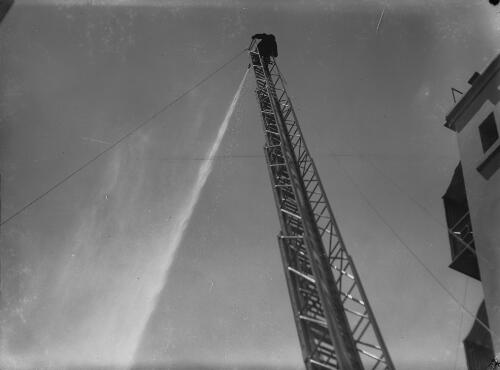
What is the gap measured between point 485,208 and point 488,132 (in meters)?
3.42

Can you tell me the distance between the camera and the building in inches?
586

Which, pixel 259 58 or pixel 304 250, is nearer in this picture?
pixel 304 250

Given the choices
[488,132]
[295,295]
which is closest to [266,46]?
[488,132]

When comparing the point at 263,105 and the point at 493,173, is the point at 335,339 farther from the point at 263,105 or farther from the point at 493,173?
the point at 263,105

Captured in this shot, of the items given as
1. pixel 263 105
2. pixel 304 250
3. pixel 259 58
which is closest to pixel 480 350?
pixel 304 250

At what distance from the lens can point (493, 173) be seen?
52.3ft

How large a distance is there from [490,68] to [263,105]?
8859 mm

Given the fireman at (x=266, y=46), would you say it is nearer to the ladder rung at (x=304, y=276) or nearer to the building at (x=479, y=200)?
the building at (x=479, y=200)

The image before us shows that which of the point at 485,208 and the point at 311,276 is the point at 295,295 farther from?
the point at 485,208

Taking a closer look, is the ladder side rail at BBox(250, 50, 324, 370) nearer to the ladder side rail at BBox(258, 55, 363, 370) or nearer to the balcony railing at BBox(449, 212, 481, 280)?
the ladder side rail at BBox(258, 55, 363, 370)

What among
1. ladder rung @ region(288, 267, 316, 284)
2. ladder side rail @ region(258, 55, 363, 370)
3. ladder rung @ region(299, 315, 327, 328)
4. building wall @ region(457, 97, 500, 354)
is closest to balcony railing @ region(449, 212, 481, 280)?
building wall @ region(457, 97, 500, 354)

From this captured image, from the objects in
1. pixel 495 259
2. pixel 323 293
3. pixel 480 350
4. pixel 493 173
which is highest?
pixel 493 173

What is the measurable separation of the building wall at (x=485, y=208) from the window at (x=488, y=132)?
0.15 m

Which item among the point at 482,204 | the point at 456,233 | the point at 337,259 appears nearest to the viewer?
the point at 337,259
